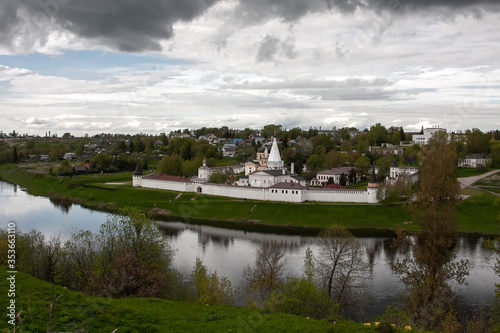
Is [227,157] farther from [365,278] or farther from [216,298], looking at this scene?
[216,298]

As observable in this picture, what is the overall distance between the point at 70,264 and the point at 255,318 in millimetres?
9865

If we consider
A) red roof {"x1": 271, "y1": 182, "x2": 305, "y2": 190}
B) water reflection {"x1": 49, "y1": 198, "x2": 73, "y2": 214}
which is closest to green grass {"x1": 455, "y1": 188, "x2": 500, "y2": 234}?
red roof {"x1": 271, "y1": 182, "x2": 305, "y2": 190}

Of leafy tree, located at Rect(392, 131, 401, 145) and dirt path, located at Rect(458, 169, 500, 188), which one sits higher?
leafy tree, located at Rect(392, 131, 401, 145)

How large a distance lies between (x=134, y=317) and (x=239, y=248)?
19777 millimetres

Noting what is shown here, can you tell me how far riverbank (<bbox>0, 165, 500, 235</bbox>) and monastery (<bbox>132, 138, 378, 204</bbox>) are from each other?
5.78ft

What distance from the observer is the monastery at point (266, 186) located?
145 feet

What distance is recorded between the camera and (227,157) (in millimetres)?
89250

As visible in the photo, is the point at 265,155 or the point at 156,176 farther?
the point at 265,155

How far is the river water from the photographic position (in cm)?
2119

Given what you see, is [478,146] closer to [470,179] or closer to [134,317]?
[470,179]

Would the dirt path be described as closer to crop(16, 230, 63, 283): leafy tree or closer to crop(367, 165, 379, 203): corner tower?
crop(367, 165, 379, 203): corner tower

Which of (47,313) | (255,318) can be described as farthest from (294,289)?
(47,313)

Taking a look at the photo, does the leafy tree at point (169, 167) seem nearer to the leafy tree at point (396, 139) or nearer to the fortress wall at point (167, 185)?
the fortress wall at point (167, 185)

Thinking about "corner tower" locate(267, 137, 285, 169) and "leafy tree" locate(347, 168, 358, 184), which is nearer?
"leafy tree" locate(347, 168, 358, 184)
